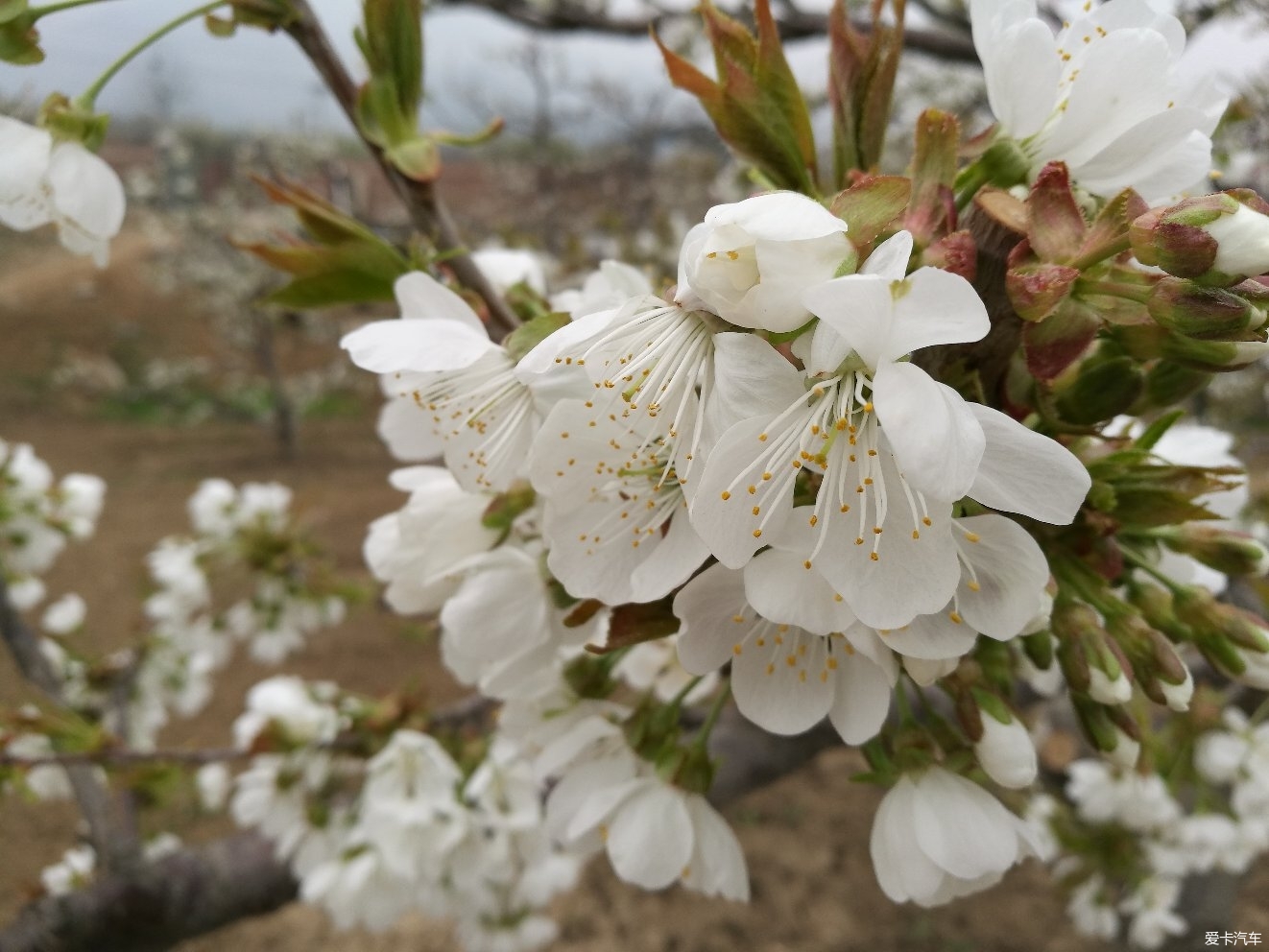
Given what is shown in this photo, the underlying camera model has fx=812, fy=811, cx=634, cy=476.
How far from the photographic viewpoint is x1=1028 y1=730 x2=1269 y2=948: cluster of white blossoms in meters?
1.55

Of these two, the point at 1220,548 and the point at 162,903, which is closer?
the point at 1220,548

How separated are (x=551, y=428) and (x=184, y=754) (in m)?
1.38

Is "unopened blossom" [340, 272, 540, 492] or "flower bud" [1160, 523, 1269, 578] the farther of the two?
"flower bud" [1160, 523, 1269, 578]

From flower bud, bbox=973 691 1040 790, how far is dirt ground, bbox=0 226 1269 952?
1715 millimetres

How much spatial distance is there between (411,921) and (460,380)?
9.28 feet

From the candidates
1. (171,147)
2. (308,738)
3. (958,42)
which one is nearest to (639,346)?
(308,738)

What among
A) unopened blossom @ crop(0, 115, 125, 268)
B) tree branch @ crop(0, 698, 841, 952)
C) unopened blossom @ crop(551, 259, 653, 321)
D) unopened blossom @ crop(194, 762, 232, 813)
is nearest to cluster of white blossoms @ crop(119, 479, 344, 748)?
unopened blossom @ crop(194, 762, 232, 813)

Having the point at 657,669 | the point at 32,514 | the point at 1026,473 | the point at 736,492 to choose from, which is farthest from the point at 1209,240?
the point at 32,514

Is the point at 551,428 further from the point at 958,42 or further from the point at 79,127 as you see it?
the point at 958,42

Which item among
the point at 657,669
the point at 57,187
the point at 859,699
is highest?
the point at 57,187

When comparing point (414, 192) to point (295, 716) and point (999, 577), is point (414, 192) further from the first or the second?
point (295, 716)

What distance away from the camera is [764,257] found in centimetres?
42

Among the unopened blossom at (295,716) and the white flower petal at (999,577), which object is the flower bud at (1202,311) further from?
the unopened blossom at (295,716)

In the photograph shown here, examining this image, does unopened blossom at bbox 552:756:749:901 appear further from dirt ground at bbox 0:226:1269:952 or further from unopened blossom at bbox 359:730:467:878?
dirt ground at bbox 0:226:1269:952
